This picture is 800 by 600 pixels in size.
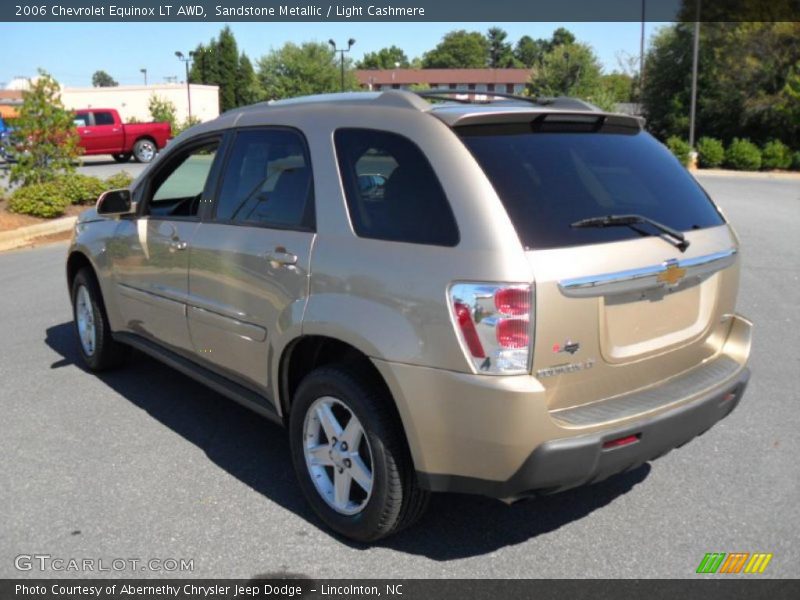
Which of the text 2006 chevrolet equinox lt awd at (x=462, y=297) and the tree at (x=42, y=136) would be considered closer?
the text 2006 chevrolet equinox lt awd at (x=462, y=297)

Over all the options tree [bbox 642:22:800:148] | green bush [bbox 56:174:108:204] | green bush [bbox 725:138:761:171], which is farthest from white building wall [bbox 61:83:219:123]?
green bush [bbox 56:174:108:204]

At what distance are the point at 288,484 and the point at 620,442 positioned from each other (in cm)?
177

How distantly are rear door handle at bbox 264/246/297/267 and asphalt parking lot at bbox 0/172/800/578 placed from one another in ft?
3.83

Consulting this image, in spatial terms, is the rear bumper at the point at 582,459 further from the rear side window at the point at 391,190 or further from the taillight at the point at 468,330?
the rear side window at the point at 391,190

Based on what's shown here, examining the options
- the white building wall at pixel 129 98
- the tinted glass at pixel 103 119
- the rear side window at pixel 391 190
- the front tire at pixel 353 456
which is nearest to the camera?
the rear side window at pixel 391 190

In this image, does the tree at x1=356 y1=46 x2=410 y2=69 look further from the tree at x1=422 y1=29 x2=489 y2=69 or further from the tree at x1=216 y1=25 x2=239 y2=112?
the tree at x1=216 y1=25 x2=239 y2=112

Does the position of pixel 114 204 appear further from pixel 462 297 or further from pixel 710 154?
pixel 710 154

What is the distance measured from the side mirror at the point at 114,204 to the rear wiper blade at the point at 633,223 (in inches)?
122

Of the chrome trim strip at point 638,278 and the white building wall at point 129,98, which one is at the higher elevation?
the white building wall at point 129,98

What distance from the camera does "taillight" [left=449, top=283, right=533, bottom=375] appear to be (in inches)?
107

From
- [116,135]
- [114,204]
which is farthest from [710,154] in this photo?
[114,204]

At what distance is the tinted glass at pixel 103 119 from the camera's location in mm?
27766

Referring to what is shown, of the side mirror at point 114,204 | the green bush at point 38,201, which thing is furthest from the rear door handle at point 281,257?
the green bush at point 38,201

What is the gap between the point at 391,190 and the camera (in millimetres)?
3205
